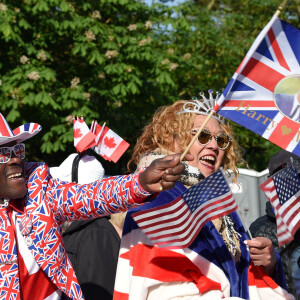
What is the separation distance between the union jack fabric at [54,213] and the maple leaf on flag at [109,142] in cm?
156

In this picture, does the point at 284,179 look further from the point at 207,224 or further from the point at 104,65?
the point at 104,65

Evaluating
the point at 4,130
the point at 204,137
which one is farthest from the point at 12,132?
the point at 204,137

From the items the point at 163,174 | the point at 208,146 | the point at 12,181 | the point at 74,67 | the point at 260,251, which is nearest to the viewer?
the point at 163,174

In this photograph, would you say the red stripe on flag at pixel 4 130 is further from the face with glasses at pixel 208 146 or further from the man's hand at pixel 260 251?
the man's hand at pixel 260 251

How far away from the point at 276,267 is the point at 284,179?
0.48 m

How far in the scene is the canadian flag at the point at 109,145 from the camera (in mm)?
4324

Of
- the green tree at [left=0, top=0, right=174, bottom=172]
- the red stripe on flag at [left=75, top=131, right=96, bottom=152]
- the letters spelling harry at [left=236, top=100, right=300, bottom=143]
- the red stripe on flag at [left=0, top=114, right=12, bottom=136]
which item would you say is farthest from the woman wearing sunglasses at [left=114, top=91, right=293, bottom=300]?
the green tree at [left=0, top=0, right=174, bottom=172]

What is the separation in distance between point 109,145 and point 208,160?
134 centimetres

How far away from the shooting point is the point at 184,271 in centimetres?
280

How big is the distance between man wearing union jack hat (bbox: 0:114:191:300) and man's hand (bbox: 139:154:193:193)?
2 cm

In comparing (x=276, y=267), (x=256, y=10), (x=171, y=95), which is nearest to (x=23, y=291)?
(x=276, y=267)

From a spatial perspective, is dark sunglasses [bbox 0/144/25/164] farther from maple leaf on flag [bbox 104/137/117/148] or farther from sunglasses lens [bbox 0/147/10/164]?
maple leaf on flag [bbox 104/137/117/148]

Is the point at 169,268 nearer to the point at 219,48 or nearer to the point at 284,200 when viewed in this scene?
the point at 284,200

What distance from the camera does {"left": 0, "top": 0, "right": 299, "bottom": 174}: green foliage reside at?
7.75 metres
